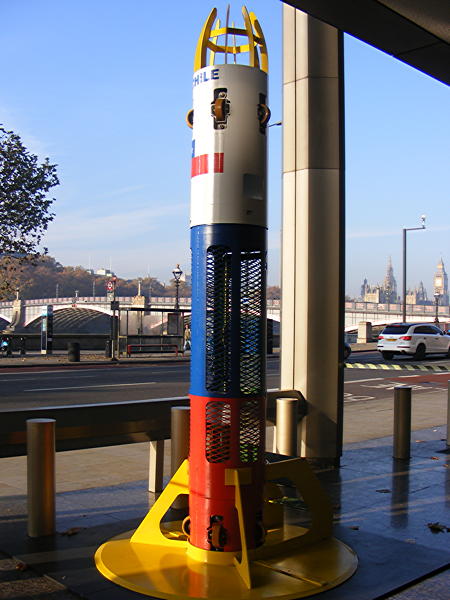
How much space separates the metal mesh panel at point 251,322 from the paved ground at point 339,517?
1.31 metres

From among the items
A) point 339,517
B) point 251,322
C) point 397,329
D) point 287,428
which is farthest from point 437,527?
point 397,329

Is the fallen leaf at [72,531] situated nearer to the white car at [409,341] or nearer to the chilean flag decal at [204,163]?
the chilean flag decal at [204,163]

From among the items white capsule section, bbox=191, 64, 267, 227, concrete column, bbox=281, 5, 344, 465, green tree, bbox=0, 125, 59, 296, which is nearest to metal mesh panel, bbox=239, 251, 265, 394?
white capsule section, bbox=191, 64, 267, 227

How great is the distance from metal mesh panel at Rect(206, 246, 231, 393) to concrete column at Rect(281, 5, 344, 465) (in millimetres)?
3217

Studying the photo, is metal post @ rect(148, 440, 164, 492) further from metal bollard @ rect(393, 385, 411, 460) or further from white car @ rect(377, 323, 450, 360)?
white car @ rect(377, 323, 450, 360)

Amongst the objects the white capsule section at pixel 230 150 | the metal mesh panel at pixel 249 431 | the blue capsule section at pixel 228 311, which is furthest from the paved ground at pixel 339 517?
the white capsule section at pixel 230 150

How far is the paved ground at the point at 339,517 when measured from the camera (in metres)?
4.04

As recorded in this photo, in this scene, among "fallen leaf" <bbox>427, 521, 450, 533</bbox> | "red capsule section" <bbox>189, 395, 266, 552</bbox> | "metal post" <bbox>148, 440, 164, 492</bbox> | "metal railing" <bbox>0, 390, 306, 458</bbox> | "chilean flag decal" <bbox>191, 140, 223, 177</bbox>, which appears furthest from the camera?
"metal post" <bbox>148, 440, 164, 492</bbox>

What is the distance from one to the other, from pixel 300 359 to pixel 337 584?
146 inches

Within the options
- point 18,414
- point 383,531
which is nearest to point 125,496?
point 18,414

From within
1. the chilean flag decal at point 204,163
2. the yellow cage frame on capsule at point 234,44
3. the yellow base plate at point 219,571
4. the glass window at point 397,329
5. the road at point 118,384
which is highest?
the yellow cage frame on capsule at point 234,44

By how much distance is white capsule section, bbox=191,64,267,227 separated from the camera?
441 cm

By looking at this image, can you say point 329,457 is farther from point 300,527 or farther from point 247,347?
point 247,347

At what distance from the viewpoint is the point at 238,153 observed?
174 inches
